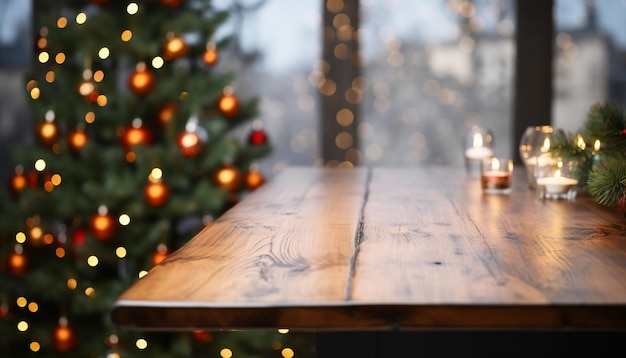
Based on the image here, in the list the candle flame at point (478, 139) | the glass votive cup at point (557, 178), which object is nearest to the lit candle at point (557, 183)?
the glass votive cup at point (557, 178)

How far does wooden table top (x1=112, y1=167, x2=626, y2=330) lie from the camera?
87cm

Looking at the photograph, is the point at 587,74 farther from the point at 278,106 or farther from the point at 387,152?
the point at 278,106

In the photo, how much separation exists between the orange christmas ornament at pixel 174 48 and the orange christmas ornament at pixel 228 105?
23cm

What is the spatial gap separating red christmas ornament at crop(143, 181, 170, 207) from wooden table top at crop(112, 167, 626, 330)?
1.25 meters

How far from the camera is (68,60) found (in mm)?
3178

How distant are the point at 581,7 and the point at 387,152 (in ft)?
3.45

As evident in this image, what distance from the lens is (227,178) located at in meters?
3.01

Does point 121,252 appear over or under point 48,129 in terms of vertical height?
under

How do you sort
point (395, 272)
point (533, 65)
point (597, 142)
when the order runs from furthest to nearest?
1. point (533, 65)
2. point (597, 142)
3. point (395, 272)

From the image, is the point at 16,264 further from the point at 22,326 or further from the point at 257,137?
the point at 257,137

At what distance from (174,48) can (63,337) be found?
1.12m

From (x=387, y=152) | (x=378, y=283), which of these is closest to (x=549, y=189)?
(x=378, y=283)

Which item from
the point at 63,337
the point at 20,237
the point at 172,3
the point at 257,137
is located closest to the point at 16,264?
the point at 20,237

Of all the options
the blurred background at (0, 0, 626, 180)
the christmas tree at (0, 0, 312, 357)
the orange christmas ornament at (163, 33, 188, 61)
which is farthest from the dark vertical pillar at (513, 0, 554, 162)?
the orange christmas ornament at (163, 33, 188, 61)
